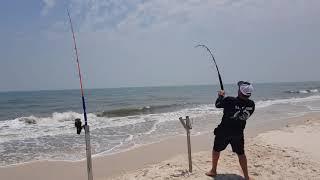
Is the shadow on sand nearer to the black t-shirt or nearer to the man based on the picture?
the man

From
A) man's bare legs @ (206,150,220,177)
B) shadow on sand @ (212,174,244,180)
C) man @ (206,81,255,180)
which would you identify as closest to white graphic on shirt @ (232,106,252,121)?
man @ (206,81,255,180)

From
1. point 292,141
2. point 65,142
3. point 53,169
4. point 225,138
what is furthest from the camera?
point 65,142

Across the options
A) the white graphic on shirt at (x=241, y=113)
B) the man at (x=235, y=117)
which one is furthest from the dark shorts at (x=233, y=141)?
the white graphic on shirt at (x=241, y=113)

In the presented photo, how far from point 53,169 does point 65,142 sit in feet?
11.7

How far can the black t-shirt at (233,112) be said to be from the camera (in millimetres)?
5574

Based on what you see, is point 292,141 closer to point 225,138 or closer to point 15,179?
point 225,138

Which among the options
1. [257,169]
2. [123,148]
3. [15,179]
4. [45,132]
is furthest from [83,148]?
[257,169]

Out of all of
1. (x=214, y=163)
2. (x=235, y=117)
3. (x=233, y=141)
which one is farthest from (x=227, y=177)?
(x=235, y=117)

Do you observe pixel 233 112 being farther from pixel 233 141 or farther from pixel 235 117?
pixel 233 141

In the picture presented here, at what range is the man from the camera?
5.58 meters

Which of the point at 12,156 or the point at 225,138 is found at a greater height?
the point at 225,138

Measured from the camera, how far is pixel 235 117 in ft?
18.5

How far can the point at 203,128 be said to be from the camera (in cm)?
1425

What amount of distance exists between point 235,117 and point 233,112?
91 millimetres
